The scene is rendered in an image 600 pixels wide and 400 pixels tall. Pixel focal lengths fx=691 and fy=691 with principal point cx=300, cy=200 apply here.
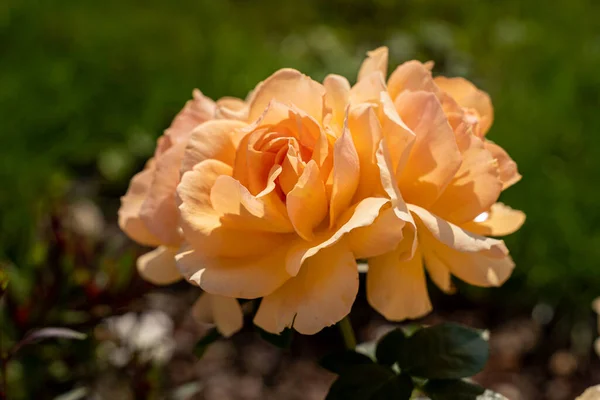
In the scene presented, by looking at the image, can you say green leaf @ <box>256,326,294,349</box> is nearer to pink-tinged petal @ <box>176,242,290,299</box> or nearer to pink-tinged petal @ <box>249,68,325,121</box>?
pink-tinged petal @ <box>176,242,290,299</box>

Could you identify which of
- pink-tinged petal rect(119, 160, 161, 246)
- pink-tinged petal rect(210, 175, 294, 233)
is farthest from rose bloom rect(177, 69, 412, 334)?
pink-tinged petal rect(119, 160, 161, 246)

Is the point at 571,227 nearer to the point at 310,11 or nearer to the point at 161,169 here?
the point at 161,169

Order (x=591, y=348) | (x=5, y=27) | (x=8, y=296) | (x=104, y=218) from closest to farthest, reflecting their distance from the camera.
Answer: (x=8, y=296)
(x=591, y=348)
(x=104, y=218)
(x=5, y=27)

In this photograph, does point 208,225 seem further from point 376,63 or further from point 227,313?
point 376,63

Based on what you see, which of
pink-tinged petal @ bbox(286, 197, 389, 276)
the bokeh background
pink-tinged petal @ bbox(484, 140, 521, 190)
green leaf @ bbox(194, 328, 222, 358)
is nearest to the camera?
pink-tinged petal @ bbox(286, 197, 389, 276)

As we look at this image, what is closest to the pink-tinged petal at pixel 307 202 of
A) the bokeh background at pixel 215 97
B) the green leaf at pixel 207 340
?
the green leaf at pixel 207 340

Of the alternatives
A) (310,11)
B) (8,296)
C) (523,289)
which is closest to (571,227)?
(523,289)

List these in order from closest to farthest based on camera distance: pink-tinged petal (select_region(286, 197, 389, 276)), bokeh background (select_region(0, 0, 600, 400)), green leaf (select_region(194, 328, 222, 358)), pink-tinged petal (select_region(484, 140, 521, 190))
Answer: pink-tinged petal (select_region(286, 197, 389, 276)) → pink-tinged petal (select_region(484, 140, 521, 190)) → green leaf (select_region(194, 328, 222, 358)) → bokeh background (select_region(0, 0, 600, 400))
